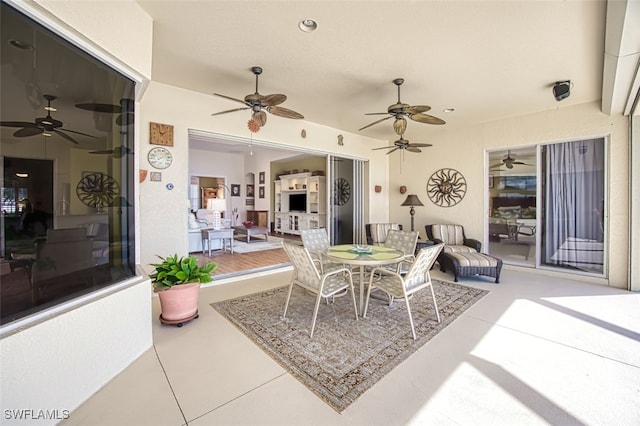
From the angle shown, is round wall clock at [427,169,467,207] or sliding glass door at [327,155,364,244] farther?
sliding glass door at [327,155,364,244]

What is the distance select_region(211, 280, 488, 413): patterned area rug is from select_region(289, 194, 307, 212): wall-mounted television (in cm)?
561

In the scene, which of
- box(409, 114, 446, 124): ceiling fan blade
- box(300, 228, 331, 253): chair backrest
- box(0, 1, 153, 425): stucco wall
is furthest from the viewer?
box(300, 228, 331, 253): chair backrest

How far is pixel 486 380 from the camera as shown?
1883mm

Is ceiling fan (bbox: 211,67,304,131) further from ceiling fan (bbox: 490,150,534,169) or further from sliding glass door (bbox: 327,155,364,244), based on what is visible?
ceiling fan (bbox: 490,150,534,169)

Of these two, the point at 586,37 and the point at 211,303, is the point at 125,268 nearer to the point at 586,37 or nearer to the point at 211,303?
the point at 211,303

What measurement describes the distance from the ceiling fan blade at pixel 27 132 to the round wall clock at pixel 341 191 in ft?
18.8

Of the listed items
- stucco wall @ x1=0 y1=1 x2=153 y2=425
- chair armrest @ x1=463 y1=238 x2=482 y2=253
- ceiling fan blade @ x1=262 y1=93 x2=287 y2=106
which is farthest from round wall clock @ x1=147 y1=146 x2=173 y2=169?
chair armrest @ x1=463 y1=238 x2=482 y2=253

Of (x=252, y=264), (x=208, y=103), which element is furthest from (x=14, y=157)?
(x=252, y=264)

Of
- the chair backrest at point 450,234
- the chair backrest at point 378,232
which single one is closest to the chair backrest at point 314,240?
the chair backrest at point 378,232

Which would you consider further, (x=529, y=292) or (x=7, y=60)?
(x=529, y=292)

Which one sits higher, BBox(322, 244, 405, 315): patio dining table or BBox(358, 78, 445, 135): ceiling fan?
BBox(358, 78, 445, 135): ceiling fan

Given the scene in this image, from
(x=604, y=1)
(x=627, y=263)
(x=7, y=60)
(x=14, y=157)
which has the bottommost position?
(x=627, y=263)

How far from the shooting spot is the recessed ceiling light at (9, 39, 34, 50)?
1439mm

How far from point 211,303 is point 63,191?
2015 mm
